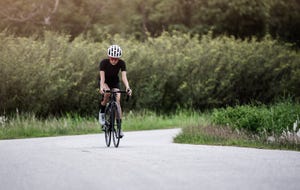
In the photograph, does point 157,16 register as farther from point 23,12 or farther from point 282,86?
point 282,86

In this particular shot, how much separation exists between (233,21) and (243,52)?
814 inches

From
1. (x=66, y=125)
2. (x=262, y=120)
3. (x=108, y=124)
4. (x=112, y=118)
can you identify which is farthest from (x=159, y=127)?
(x=112, y=118)

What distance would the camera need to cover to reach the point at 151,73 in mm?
31781

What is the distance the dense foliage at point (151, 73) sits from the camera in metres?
27.3

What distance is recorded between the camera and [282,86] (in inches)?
1431

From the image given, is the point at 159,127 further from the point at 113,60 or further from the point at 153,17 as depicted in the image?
the point at 153,17

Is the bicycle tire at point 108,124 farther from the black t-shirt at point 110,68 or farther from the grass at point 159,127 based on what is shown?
the grass at point 159,127

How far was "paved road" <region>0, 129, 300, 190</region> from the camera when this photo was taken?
34.7 ft

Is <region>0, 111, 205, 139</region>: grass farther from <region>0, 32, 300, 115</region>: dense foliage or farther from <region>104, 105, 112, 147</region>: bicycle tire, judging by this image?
<region>104, 105, 112, 147</region>: bicycle tire

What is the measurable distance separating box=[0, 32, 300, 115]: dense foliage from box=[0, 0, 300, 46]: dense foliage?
16.5 m

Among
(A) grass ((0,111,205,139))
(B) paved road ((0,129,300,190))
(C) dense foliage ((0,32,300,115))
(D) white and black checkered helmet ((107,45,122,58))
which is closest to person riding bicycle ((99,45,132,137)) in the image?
(D) white and black checkered helmet ((107,45,122,58))

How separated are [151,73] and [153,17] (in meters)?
A: 24.6

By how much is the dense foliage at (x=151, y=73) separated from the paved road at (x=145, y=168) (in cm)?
973

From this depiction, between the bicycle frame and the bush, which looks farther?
the bush
